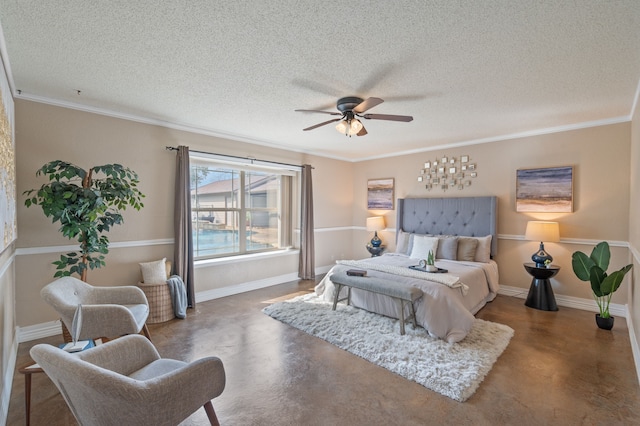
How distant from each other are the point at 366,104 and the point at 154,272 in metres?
3.21

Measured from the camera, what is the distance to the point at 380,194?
623cm

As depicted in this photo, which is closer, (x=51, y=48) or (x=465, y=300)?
(x=51, y=48)

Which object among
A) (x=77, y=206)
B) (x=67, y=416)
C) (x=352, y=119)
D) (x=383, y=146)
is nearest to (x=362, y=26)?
(x=352, y=119)

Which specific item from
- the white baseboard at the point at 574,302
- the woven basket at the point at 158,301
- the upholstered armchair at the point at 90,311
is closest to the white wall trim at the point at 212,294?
the woven basket at the point at 158,301

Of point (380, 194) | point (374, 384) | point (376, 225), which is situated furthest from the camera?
point (380, 194)

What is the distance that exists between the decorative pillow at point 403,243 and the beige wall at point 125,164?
224 centimetres

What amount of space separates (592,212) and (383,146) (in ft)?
10.3

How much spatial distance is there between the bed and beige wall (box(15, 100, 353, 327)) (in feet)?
7.15

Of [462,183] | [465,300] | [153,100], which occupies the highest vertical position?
[153,100]

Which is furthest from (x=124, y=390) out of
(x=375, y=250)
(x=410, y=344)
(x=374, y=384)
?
(x=375, y=250)

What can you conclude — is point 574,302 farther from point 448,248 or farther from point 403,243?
point 403,243

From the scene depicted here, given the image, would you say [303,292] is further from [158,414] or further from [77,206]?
[158,414]

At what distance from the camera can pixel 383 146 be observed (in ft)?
18.0

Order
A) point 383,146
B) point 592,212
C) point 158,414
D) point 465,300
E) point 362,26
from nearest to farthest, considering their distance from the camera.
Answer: point 158,414 < point 362,26 < point 465,300 < point 592,212 < point 383,146
